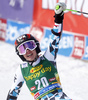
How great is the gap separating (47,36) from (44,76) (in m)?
4.85

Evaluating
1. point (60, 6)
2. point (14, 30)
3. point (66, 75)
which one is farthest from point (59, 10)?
point (14, 30)

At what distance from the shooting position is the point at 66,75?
655cm

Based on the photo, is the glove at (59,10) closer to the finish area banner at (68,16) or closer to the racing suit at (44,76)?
the racing suit at (44,76)

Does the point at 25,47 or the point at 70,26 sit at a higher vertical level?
the point at 25,47

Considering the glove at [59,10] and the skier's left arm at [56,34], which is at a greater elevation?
the glove at [59,10]

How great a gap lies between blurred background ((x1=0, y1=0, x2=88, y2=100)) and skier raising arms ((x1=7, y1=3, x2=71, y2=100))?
176 cm

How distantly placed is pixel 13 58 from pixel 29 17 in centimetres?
185

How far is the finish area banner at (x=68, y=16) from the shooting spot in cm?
723

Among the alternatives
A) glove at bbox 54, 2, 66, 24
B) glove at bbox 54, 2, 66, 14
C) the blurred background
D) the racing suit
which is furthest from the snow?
glove at bbox 54, 2, 66, 14

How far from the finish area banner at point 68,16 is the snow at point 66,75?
40.8 inches

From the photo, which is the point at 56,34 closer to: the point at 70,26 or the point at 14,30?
the point at 70,26

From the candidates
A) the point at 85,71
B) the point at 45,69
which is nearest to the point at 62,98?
the point at 45,69

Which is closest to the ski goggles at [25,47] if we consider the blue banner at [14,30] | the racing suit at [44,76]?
the racing suit at [44,76]

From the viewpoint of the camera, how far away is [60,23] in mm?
3617
